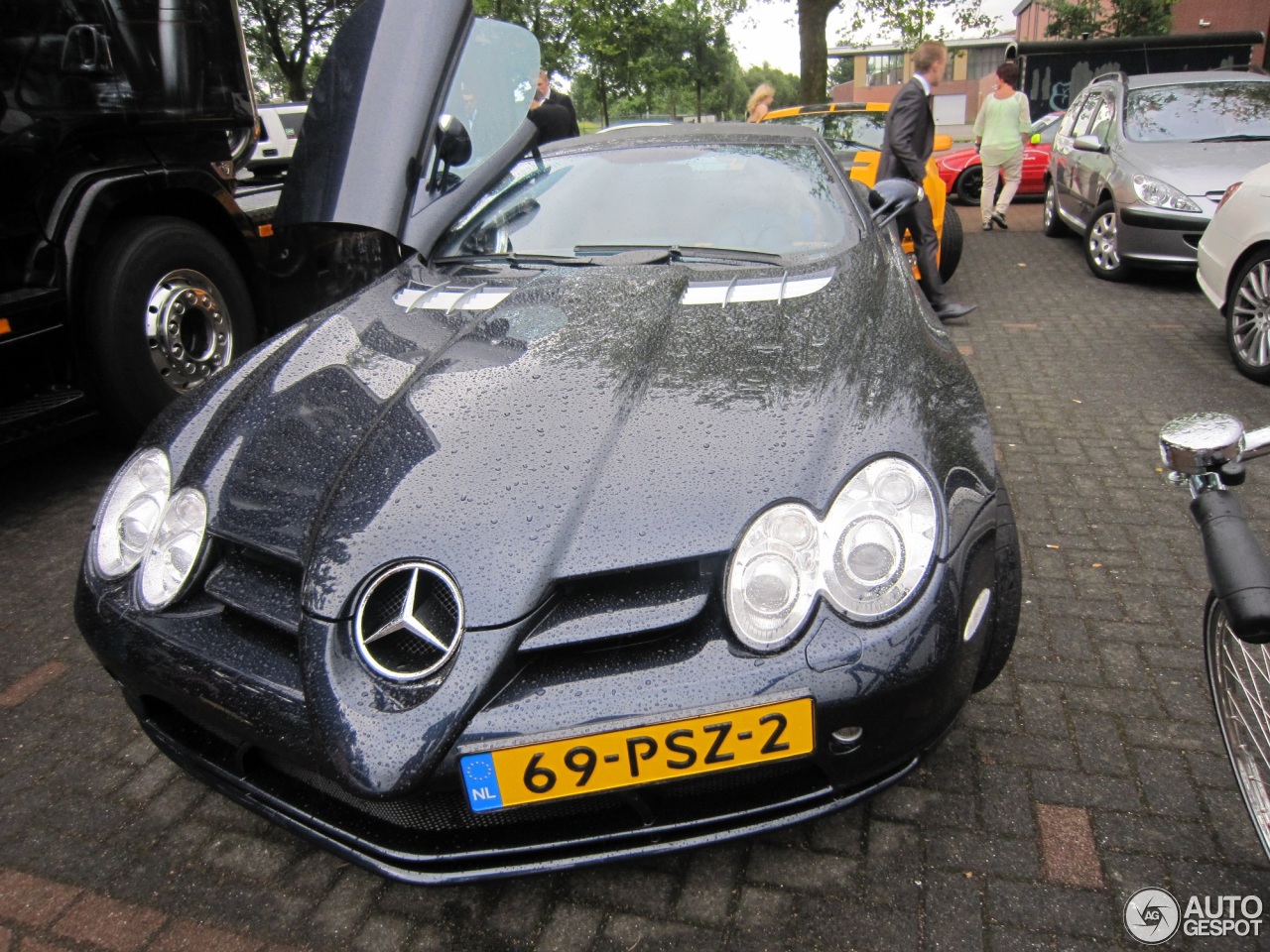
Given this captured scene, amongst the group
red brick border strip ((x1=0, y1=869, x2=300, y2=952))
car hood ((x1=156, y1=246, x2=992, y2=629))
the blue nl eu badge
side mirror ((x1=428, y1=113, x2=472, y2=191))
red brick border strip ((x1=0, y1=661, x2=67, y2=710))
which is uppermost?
side mirror ((x1=428, y1=113, x2=472, y2=191))

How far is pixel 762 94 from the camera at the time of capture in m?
9.45

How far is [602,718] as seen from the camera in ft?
4.86

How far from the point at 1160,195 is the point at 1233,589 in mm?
5970

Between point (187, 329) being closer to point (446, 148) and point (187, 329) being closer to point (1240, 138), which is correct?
point (446, 148)

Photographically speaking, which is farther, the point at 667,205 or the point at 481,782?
the point at 667,205

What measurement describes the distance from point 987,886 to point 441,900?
1067 mm

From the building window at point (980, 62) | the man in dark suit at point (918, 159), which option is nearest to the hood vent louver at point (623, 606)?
the man in dark suit at point (918, 159)

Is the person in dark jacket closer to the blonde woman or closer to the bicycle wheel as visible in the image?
the blonde woman

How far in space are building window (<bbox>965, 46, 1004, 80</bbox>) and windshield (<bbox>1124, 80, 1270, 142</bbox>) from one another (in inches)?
2673

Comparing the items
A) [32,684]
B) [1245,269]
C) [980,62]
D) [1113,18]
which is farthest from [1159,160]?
[980,62]

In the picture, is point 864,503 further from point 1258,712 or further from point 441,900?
point 441,900

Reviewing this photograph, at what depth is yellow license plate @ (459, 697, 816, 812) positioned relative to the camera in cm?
148

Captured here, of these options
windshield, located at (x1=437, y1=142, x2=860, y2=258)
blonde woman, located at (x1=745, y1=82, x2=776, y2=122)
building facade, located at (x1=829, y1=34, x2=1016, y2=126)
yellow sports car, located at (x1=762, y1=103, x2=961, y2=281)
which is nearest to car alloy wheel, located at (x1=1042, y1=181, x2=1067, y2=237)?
yellow sports car, located at (x1=762, y1=103, x2=961, y2=281)

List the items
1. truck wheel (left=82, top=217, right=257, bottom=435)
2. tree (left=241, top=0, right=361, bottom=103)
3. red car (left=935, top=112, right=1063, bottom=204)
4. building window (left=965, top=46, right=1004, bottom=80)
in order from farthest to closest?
building window (left=965, top=46, right=1004, bottom=80) → tree (left=241, top=0, right=361, bottom=103) → red car (left=935, top=112, right=1063, bottom=204) → truck wheel (left=82, top=217, right=257, bottom=435)
